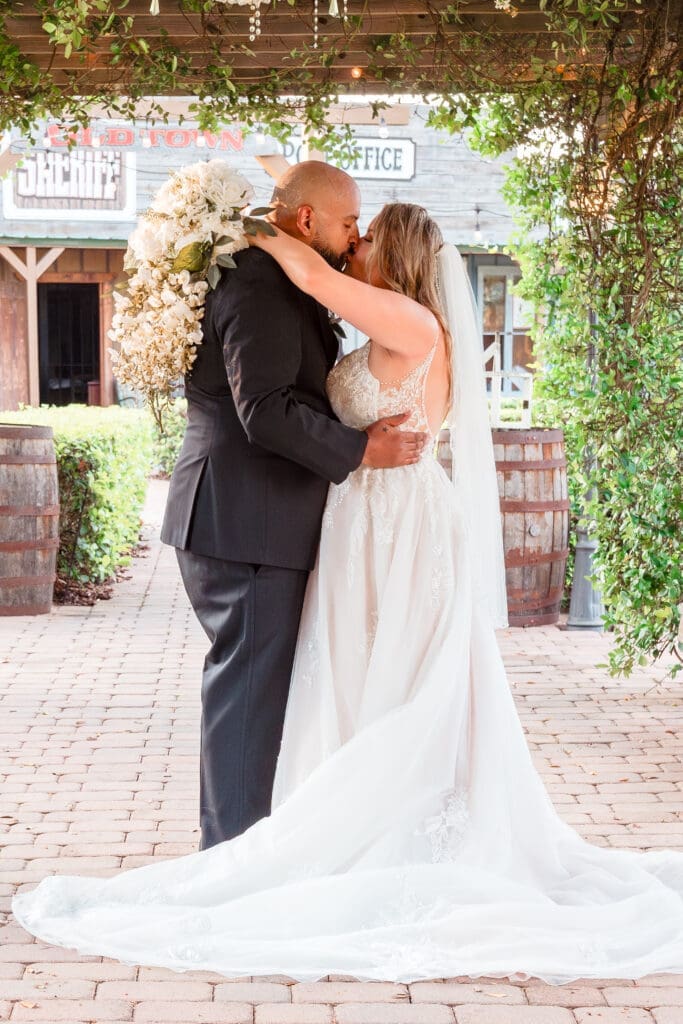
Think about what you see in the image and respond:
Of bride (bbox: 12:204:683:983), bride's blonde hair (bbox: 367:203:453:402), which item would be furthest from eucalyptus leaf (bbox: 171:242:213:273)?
bride's blonde hair (bbox: 367:203:453:402)

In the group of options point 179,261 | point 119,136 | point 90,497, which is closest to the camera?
point 179,261

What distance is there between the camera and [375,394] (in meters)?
3.68

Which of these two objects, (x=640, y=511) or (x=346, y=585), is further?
(x=640, y=511)

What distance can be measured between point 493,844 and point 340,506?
1048 mm

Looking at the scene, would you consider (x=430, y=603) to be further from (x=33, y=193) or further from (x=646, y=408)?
(x=33, y=193)

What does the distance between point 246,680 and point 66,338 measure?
1689 centimetres

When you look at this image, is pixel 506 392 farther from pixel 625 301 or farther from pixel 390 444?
pixel 390 444

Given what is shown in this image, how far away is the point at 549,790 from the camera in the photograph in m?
4.90

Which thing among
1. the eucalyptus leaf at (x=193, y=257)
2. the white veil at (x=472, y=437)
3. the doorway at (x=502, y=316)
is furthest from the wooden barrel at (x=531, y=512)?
the doorway at (x=502, y=316)

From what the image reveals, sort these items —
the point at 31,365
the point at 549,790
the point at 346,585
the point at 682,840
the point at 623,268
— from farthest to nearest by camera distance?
1. the point at 31,365
2. the point at 623,268
3. the point at 549,790
4. the point at 682,840
5. the point at 346,585

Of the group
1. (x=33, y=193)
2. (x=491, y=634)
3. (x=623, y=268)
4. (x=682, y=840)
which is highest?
(x=33, y=193)

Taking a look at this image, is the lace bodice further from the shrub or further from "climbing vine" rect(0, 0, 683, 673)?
the shrub

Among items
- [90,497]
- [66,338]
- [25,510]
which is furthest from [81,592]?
[66,338]

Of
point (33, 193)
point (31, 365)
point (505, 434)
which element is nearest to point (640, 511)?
point (505, 434)
